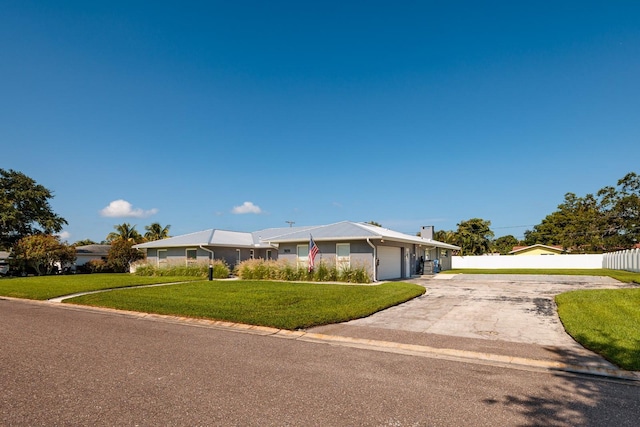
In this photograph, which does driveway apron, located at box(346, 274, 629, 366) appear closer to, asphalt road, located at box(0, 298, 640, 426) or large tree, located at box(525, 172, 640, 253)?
asphalt road, located at box(0, 298, 640, 426)

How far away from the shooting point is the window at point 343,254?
2122 cm

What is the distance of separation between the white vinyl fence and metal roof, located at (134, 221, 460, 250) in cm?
1324

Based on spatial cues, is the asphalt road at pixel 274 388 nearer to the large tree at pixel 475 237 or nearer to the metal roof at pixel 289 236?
the metal roof at pixel 289 236

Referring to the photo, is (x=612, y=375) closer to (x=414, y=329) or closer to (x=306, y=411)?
(x=414, y=329)

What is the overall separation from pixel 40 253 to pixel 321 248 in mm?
24721

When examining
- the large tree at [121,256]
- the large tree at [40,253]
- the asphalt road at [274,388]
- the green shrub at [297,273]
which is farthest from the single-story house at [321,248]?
the asphalt road at [274,388]

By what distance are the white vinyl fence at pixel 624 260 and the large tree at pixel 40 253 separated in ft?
147

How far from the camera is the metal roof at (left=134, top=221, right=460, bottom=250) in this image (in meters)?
21.4

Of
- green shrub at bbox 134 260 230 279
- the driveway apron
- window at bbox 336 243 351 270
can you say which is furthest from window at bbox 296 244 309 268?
the driveway apron

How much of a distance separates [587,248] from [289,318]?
49469 millimetres

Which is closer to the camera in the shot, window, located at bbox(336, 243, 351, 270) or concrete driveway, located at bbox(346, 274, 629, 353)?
concrete driveway, located at bbox(346, 274, 629, 353)

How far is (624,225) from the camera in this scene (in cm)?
4269

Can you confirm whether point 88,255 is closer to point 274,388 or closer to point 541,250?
point 274,388

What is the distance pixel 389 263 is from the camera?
22.6 meters
